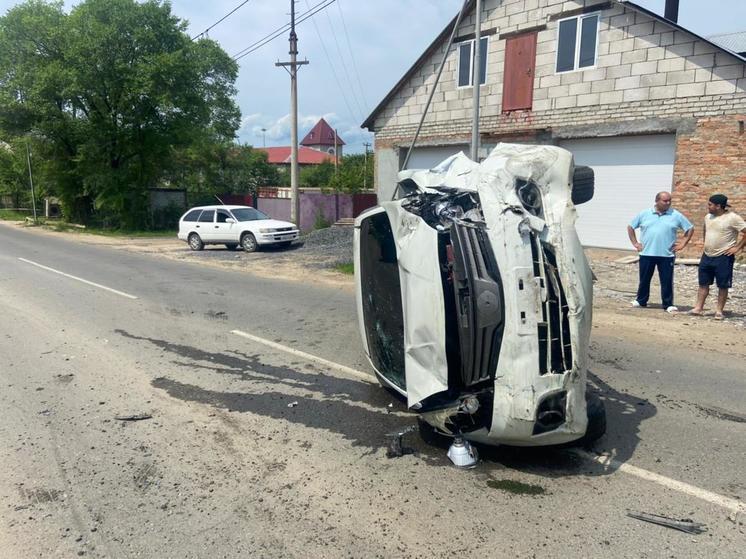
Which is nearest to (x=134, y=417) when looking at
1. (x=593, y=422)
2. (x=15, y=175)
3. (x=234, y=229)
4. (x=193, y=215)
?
(x=593, y=422)

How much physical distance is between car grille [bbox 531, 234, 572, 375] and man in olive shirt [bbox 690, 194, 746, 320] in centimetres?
562

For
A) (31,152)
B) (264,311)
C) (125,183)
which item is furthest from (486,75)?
(31,152)

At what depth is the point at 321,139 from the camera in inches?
4269

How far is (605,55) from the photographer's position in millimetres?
15617

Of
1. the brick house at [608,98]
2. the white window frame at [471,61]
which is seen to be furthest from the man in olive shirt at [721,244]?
the white window frame at [471,61]

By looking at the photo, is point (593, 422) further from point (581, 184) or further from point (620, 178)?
point (620, 178)

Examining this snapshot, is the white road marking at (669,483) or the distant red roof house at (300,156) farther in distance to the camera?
the distant red roof house at (300,156)

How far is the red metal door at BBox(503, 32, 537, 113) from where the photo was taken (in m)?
17.2

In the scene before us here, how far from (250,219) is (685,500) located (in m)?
16.8

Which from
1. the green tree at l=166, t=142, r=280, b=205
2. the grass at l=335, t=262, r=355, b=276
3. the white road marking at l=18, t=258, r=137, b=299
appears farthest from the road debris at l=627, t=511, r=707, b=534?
the green tree at l=166, t=142, r=280, b=205

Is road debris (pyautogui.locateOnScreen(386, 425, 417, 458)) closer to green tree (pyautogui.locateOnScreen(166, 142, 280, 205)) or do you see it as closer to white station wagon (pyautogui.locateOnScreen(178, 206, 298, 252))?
white station wagon (pyautogui.locateOnScreen(178, 206, 298, 252))

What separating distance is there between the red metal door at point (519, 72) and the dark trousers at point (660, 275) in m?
10.3

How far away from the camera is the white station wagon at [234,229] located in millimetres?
17656

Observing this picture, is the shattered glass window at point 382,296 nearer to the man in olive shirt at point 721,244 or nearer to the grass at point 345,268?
the man in olive shirt at point 721,244
